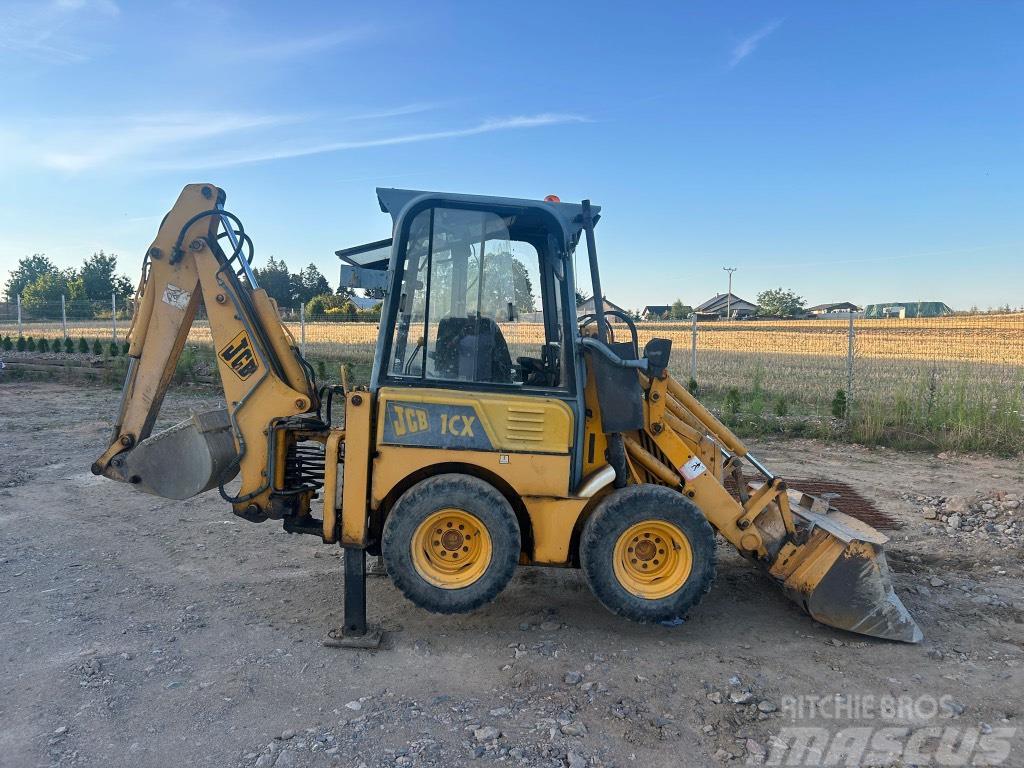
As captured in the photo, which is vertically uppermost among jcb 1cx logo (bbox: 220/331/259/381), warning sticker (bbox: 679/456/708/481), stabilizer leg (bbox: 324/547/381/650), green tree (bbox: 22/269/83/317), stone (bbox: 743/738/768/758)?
green tree (bbox: 22/269/83/317)

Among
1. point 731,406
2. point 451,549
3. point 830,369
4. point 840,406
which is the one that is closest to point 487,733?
point 451,549

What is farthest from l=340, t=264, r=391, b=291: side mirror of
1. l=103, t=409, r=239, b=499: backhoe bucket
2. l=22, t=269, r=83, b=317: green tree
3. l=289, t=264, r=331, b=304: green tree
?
l=22, t=269, r=83, b=317: green tree

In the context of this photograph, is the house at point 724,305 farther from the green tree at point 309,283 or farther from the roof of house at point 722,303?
the green tree at point 309,283

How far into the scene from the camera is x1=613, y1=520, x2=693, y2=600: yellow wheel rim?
4.18m

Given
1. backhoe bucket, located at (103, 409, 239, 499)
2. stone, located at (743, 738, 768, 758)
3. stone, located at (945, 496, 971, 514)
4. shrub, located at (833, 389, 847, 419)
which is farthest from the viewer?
shrub, located at (833, 389, 847, 419)

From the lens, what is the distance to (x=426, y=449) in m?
4.14

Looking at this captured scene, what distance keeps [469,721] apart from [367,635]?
3.43 feet

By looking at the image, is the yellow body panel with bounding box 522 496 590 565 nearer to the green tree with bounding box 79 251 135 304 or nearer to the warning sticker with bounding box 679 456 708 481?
the warning sticker with bounding box 679 456 708 481

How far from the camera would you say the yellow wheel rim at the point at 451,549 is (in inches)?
161

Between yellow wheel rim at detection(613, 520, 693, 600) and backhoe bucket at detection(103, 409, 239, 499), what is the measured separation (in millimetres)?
2550

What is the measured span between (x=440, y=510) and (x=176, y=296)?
7.23 feet

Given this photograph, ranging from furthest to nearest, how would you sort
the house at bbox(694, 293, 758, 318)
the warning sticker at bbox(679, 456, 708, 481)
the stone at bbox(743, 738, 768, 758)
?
the house at bbox(694, 293, 758, 318) < the warning sticker at bbox(679, 456, 708, 481) < the stone at bbox(743, 738, 768, 758)

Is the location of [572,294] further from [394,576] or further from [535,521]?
[394,576]

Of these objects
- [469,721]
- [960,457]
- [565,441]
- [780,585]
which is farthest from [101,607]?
[960,457]
